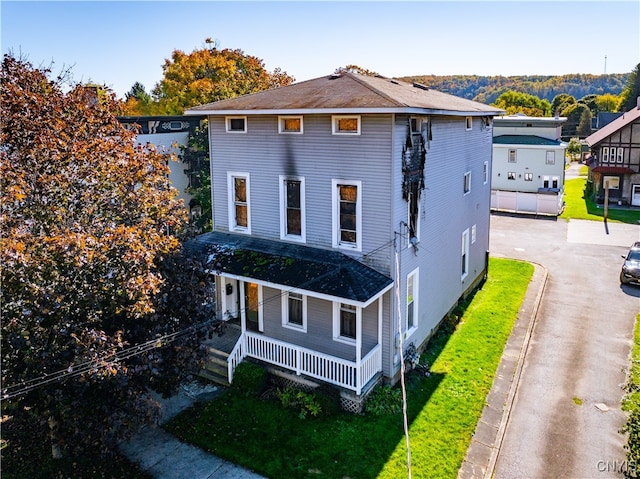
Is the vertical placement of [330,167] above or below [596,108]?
below

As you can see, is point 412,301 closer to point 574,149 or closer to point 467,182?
point 467,182

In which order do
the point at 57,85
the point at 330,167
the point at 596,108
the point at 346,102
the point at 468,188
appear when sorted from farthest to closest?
the point at 596,108
the point at 468,188
the point at 330,167
the point at 346,102
the point at 57,85

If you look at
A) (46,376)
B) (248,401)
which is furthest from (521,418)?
(46,376)

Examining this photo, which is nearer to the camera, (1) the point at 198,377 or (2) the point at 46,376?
(2) the point at 46,376

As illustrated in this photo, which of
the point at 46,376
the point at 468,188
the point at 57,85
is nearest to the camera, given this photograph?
the point at 46,376

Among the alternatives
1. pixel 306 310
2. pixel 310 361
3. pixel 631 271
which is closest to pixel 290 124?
pixel 306 310

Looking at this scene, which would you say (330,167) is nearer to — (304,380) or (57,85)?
(304,380)
